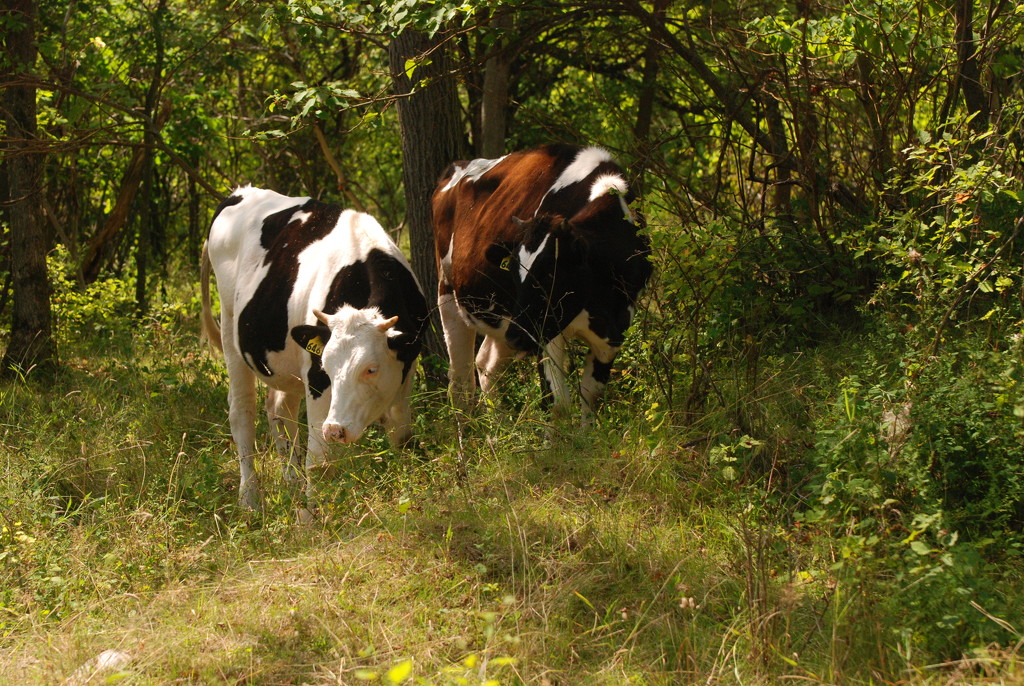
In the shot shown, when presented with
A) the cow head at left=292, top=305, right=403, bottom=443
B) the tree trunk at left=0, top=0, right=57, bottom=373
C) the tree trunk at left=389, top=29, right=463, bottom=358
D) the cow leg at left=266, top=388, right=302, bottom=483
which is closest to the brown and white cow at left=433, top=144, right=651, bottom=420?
the tree trunk at left=389, top=29, right=463, bottom=358

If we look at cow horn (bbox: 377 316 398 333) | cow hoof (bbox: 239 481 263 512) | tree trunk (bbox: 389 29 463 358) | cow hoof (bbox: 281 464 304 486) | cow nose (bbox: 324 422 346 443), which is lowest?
cow hoof (bbox: 239 481 263 512)

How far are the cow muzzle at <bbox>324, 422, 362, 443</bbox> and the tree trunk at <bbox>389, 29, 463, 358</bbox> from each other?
1.86 metres

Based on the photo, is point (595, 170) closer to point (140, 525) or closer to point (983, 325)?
point (983, 325)

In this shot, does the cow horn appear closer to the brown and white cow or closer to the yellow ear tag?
the yellow ear tag

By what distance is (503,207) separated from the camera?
20.9 ft

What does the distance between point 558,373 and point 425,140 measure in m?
2.32

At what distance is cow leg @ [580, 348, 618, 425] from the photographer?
587cm

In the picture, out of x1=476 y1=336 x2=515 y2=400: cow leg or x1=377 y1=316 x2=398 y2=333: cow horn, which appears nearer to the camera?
x1=377 y1=316 x2=398 y2=333: cow horn

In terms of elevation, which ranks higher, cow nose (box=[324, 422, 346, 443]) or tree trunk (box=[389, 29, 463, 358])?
tree trunk (box=[389, 29, 463, 358])

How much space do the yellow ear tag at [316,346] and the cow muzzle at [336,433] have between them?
464 millimetres

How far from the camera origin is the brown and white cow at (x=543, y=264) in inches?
225

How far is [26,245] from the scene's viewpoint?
300 inches

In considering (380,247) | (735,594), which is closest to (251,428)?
(380,247)

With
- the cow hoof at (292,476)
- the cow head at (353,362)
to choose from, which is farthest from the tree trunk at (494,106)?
the cow hoof at (292,476)
